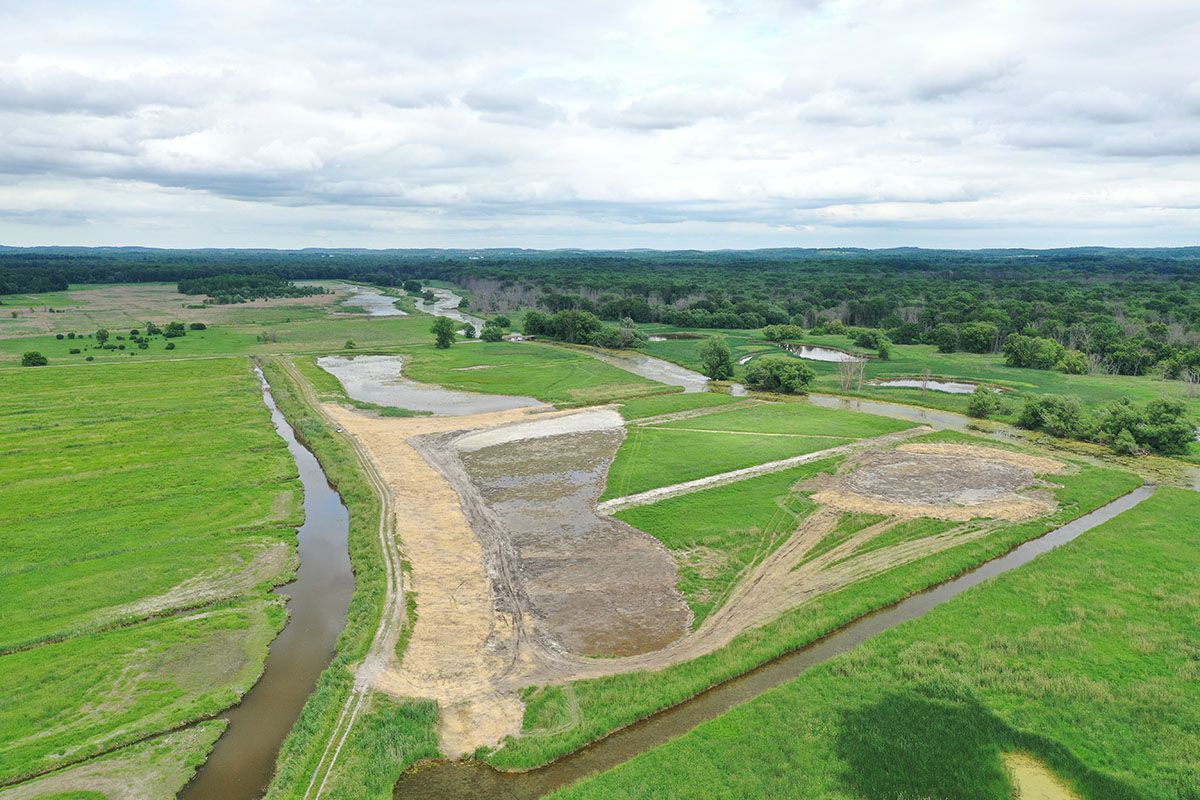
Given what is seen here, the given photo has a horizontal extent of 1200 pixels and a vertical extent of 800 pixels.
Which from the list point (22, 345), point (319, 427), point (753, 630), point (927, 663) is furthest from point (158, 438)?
point (22, 345)

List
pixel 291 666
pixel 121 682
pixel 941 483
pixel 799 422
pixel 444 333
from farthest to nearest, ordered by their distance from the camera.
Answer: pixel 444 333, pixel 799 422, pixel 941 483, pixel 291 666, pixel 121 682

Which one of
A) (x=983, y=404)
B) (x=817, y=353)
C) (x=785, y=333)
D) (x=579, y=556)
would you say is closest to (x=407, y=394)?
(x=579, y=556)

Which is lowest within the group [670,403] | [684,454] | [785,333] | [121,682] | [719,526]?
[121,682]

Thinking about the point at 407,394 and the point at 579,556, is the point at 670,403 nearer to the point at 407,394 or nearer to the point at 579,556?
the point at 407,394

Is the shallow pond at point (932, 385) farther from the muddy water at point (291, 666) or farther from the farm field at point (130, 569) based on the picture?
the farm field at point (130, 569)

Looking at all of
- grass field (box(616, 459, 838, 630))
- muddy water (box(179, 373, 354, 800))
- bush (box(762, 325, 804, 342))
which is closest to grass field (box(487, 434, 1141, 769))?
grass field (box(616, 459, 838, 630))

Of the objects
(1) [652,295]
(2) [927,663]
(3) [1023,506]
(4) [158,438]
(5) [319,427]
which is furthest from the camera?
(1) [652,295]

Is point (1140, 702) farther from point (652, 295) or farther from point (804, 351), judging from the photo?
point (652, 295)
